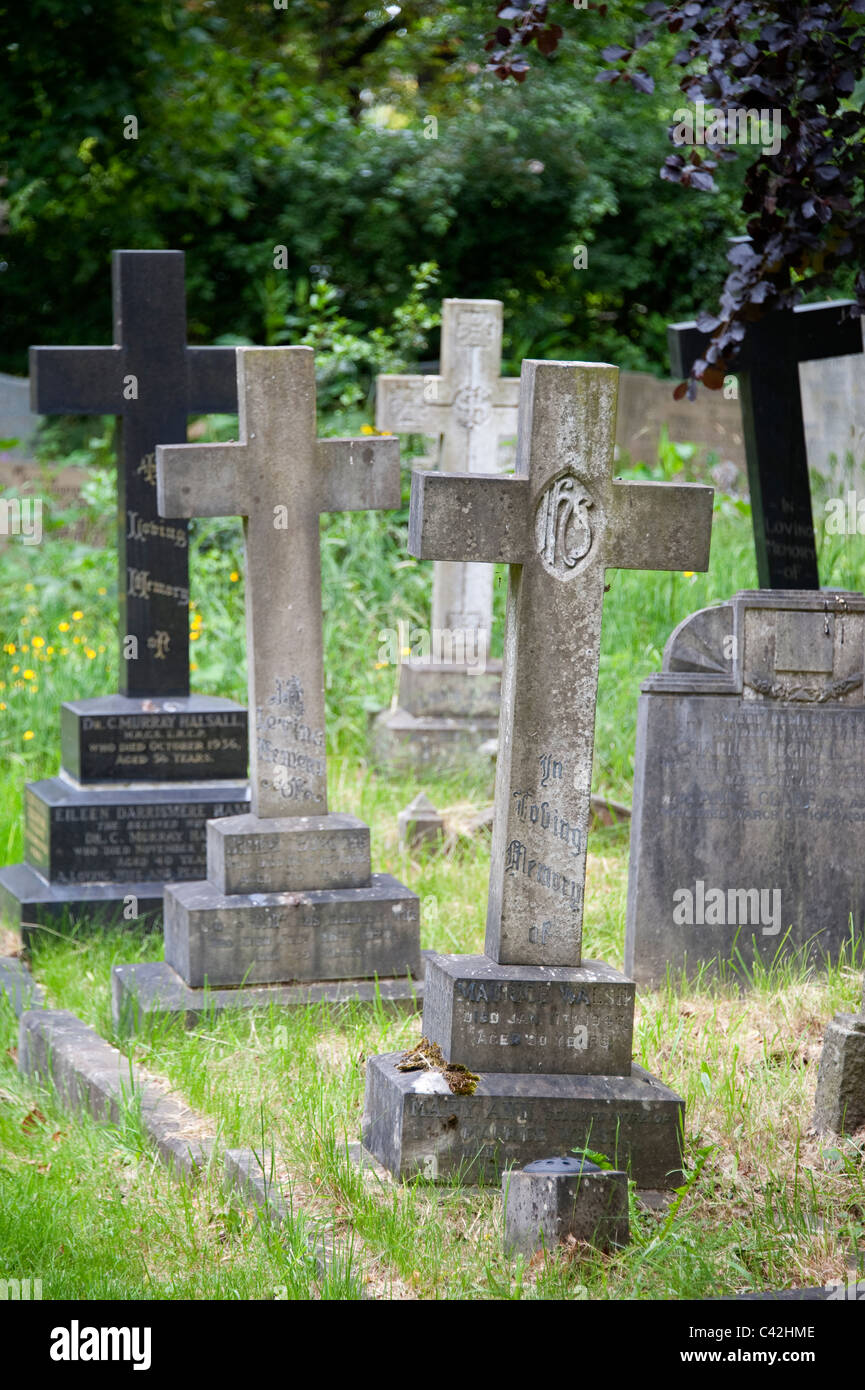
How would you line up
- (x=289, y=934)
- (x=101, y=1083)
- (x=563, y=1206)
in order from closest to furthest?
(x=563, y=1206), (x=101, y=1083), (x=289, y=934)

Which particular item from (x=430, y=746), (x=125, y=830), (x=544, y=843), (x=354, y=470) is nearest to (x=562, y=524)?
(x=544, y=843)

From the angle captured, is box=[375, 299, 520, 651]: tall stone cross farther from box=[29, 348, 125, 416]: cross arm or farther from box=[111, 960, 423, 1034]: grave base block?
box=[111, 960, 423, 1034]: grave base block

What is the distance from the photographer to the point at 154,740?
5.84m

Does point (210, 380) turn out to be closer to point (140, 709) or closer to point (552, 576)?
point (140, 709)

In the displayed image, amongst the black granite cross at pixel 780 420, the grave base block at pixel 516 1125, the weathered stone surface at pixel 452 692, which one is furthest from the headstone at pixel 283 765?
the weathered stone surface at pixel 452 692

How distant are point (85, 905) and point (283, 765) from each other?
1.22 m

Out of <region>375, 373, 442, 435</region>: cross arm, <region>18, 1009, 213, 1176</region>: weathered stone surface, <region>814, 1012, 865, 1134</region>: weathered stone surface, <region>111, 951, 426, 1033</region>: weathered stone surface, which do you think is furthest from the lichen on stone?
<region>375, 373, 442, 435</region>: cross arm

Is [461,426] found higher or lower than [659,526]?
higher

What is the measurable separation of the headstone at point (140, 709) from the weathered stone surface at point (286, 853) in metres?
0.84

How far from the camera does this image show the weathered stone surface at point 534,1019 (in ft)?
11.8

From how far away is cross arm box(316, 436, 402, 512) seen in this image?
16.3 ft

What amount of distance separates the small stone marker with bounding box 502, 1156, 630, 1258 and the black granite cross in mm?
3444

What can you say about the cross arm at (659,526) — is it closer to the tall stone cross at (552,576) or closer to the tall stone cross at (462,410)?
the tall stone cross at (552,576)
